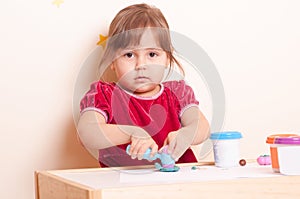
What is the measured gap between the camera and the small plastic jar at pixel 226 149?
1.02 meters

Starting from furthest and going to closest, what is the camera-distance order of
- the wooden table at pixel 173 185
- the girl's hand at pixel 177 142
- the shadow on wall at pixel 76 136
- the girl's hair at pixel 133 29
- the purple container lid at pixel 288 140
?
the shadow on wall at pixel 76 136 → the girl's hair at pixel 133 29 → the girl's hand at pixel 177 142 → the purple container lid at pixel 288 140 → the wooden table at pixel 173 185

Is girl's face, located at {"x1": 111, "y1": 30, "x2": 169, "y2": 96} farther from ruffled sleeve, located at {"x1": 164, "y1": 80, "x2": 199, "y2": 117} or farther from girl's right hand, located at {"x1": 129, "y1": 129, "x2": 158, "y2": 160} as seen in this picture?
girl's right hand, located at {"x1": 129, "y1": 129, "x2": 158, "y2": 160}

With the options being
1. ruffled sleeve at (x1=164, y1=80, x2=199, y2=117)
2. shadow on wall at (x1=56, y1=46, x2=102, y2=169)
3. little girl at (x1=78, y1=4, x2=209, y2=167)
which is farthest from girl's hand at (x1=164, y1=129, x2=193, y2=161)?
shadow on wall at (x1=56, y1=46, x2=102, y2=169)

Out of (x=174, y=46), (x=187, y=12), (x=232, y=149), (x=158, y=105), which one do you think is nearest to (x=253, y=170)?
(x=232, y=149)

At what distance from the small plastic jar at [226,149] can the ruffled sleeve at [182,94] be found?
17 cm

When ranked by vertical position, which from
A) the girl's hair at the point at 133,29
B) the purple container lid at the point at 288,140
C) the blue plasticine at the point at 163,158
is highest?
the girl's hair at the point at 133,29

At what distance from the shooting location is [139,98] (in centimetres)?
115

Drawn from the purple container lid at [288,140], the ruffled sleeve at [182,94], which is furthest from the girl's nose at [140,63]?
the purple container lid at [288,140]

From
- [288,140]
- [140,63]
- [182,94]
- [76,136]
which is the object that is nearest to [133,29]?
[140,63]

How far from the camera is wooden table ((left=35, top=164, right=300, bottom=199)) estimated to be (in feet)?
2.37

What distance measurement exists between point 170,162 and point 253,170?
14 cm

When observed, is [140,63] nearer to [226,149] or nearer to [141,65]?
[141,65]

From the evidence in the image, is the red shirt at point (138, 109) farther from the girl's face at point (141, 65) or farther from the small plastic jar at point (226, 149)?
the small plastic jar at point (226, 149)

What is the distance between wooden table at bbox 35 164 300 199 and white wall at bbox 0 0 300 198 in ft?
0.84
